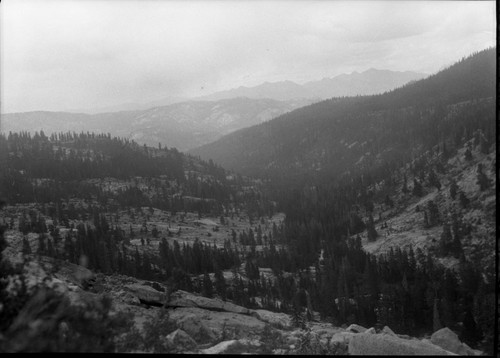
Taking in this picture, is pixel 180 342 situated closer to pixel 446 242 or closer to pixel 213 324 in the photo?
pixel 213 324

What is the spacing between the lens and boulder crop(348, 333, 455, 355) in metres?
15.7

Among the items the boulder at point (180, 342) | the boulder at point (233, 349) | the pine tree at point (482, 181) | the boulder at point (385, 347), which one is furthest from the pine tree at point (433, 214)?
the boulder at point (180, 342)

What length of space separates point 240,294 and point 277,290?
1364 cm

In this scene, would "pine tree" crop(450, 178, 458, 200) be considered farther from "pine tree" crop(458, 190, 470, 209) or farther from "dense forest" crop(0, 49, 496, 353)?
"pine tree" crop(458, 190, 470, 209)

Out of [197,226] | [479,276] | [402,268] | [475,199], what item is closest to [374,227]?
[475,199]

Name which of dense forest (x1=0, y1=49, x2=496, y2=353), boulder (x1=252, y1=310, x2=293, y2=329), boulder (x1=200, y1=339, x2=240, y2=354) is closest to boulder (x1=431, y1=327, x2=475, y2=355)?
dense forest (x1=0, y1=49, x2=496, y2=353)

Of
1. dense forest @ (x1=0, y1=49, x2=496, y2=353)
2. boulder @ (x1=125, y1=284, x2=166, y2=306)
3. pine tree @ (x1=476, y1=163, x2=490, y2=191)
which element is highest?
boulder @ (x1=125, y1=284, x2=166, y2=306)

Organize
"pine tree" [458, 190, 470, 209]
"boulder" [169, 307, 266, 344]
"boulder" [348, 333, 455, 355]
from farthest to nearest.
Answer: "pine tree" [458, 190, 470, 209] → "boulder" [169, 307, 266, 344] → "boulder" [348, 333, 455, 355]

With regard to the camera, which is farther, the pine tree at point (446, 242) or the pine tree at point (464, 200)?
the pine tree at point (464, 200)

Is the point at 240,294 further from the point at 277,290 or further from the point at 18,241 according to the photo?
the point at 18,241

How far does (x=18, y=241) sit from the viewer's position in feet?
318

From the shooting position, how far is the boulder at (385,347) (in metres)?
15.7

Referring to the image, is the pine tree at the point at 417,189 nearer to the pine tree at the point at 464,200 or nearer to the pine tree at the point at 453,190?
the pine tree at the point at 453,190

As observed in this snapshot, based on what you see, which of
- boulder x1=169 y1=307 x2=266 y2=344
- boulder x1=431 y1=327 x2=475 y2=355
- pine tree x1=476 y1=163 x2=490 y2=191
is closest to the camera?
boulder x1=431 y1=327 x2=475 y2=355
